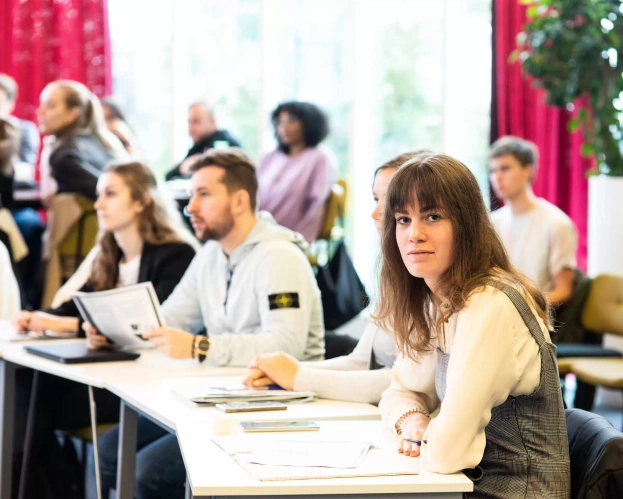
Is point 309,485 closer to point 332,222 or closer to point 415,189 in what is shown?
point 415,189

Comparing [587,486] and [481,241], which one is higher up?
[481,241]

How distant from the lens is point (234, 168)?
3.30 meters

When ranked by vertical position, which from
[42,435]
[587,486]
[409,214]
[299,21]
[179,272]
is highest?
[299,21]

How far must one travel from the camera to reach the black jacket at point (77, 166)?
523 cm

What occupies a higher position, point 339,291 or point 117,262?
point 117,262

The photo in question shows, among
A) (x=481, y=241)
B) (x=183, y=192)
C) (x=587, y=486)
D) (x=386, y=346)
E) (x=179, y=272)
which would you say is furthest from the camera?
(x=183, y=192)

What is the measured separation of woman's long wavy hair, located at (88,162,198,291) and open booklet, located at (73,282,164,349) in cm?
52

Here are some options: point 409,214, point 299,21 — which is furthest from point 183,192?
point 409,214

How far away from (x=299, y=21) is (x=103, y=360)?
4832 mm

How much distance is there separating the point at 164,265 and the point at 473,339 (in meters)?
2.00

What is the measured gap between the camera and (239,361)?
114 inches

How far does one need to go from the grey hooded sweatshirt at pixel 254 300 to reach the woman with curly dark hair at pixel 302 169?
237 centimetres

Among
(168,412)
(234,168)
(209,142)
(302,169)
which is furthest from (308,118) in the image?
(168,412)

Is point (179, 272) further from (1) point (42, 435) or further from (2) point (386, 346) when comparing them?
(2) point (386, 346)
